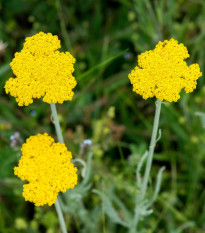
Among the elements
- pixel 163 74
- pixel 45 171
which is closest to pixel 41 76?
pixel 45 171

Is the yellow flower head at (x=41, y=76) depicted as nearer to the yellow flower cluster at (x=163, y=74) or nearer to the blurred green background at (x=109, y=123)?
the yellow flower cluster at (x=163, y=74)

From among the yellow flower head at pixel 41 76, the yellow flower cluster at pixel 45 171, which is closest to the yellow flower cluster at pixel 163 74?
the yellow flower head at pixel 41 76

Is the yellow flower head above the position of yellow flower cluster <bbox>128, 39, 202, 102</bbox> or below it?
above

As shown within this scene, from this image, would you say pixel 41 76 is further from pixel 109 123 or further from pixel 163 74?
pixel 109 123

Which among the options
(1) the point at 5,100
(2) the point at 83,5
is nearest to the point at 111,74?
(2) the point at 83,5

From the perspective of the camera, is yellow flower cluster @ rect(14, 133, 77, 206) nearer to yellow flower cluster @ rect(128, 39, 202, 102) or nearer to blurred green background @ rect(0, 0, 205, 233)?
yellow flower cluster @ rect(128, 39, 202, 102)

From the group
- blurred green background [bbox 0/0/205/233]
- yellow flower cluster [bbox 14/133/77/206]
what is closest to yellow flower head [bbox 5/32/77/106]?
yellow flower cluster [bbox 14/133/77/206]
